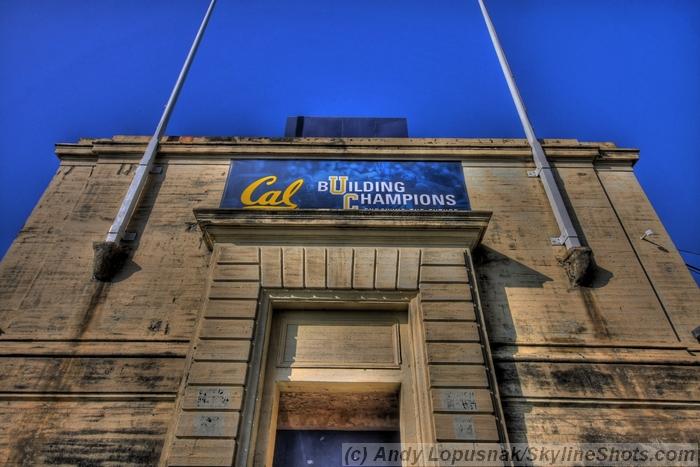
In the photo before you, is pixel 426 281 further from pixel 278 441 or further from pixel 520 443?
pixel 278 441

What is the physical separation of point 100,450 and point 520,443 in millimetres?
6318

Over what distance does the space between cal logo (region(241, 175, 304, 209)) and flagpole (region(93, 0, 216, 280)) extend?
240cm

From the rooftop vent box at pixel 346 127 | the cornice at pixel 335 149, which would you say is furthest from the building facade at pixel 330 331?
the rooftop vent box at pixel 346 127

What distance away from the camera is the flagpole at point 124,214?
7867mm

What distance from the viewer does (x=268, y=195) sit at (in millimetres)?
9477

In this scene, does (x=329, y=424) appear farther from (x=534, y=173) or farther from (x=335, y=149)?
(x=534, y=173)

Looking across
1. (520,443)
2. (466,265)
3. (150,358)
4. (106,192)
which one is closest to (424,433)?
(520,443)

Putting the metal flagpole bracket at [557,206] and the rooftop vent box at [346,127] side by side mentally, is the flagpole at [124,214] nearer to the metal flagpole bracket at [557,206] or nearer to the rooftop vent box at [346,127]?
the rooftop vent box at [346,127]

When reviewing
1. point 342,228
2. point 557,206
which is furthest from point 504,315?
point 342,228

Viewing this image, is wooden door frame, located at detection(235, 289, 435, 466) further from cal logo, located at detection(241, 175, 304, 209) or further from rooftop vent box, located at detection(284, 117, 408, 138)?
rooftop vent box, located at detection(284, 117, 408, 138)

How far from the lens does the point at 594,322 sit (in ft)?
24.3

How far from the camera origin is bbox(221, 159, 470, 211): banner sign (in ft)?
30.7

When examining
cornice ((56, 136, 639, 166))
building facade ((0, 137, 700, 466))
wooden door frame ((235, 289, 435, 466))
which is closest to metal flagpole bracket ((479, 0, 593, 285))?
building facade ((0, 137, 700, 466))

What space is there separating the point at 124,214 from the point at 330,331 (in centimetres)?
520
